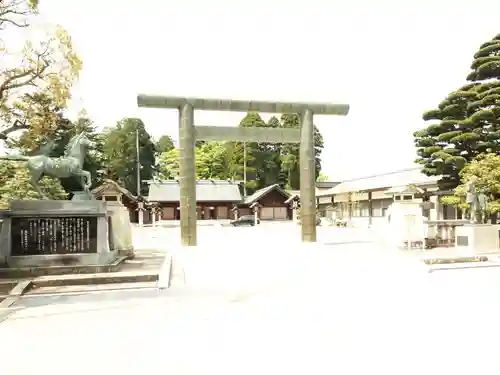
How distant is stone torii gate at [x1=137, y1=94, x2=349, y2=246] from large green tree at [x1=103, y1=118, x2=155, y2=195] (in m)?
38.9

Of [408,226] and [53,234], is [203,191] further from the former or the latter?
[53,234]

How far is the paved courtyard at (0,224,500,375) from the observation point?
→ 13.7 ft

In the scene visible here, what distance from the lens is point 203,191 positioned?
48.9m

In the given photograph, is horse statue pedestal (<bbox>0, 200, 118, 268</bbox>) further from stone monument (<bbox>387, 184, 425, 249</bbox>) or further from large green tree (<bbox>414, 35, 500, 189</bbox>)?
large green tree (<bbox>414, 35, 500, 189</bbox>)

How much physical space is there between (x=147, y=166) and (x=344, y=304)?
54.7m

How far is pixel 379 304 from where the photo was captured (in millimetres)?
6547

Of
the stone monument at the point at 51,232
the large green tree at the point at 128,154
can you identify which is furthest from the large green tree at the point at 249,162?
the stone monument at the point at 51,232

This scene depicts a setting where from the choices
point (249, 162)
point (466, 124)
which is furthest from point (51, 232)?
point (249, 162)

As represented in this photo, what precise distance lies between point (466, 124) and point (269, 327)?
70.2ft

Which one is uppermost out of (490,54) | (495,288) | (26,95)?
(490,54)

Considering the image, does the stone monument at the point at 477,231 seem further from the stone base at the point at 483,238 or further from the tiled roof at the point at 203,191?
the tiled roof at the point at 203,191

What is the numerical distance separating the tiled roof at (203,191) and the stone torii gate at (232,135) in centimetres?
3087

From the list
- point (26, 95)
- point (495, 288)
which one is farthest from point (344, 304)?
point (26, 95)

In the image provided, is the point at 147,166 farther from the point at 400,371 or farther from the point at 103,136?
the point at 400,371
